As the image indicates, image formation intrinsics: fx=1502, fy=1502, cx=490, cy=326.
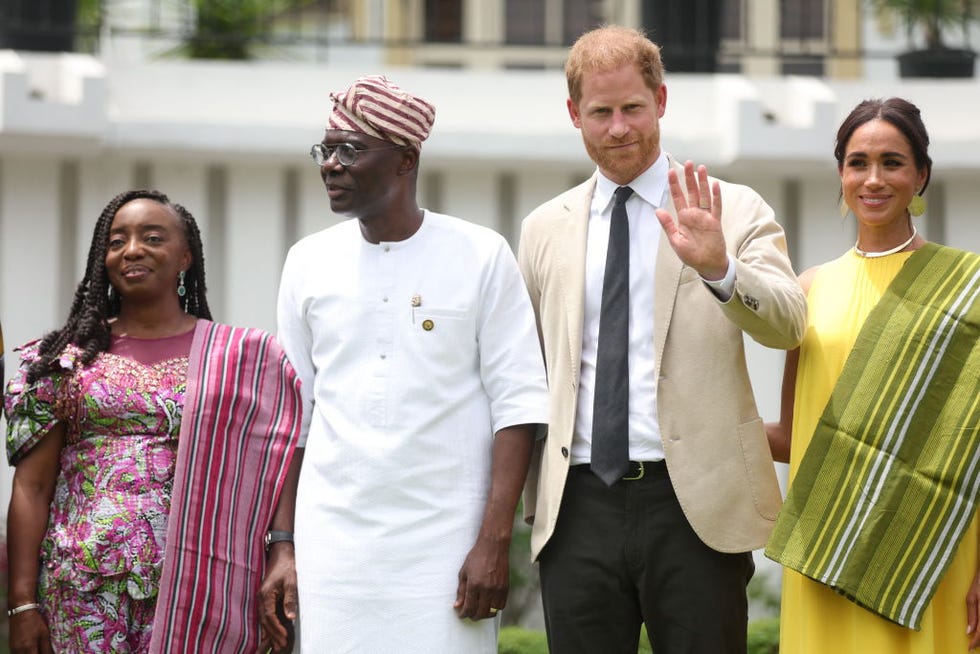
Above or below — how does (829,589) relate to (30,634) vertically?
above

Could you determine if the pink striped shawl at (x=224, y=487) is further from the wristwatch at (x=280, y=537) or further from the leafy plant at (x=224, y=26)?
the leafy plant at (x=224, y=26)

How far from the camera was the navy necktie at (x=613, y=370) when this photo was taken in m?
3.80

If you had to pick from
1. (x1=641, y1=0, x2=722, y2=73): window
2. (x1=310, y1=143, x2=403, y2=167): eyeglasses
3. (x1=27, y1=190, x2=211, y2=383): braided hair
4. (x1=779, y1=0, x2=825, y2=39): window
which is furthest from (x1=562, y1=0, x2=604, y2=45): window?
(x1=310, y1=143, x2=403, y2=167): eyeglasses

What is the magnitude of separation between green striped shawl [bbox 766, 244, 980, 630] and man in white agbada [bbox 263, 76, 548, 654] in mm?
741

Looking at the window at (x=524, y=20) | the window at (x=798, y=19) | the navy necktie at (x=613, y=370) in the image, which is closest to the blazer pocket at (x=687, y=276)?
the navy necktie at (x=613, y=370)

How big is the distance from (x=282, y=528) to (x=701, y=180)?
4.72ft

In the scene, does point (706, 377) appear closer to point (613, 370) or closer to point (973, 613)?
point (613, 370)

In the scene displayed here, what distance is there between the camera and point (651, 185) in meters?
3.99

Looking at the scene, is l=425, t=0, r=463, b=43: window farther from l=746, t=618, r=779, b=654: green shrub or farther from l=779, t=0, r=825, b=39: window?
l=746, t=618, r=779, b=654: green shrub

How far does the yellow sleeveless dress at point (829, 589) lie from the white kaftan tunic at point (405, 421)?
693 mm

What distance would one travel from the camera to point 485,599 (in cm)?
379

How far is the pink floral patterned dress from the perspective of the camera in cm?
389

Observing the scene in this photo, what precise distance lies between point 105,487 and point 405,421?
81cm

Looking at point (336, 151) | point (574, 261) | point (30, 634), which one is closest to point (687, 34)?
point (574, 261)
